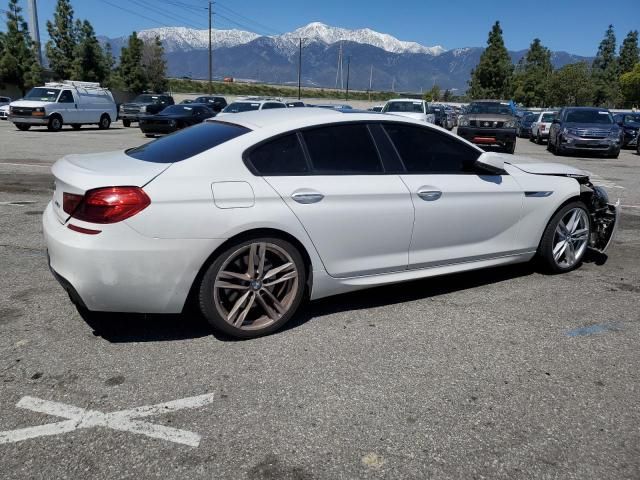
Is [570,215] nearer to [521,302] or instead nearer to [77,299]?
[521,302]

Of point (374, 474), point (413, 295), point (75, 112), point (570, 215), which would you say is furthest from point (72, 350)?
point (75, 112)

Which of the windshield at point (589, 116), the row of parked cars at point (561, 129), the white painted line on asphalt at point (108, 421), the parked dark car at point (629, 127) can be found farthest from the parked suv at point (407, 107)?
the white painted line on asphalt at point (108, 421)

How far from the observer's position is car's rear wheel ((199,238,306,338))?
11.6 feet

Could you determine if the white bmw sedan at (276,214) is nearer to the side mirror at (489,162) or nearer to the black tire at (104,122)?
the side mirror at (489,162)

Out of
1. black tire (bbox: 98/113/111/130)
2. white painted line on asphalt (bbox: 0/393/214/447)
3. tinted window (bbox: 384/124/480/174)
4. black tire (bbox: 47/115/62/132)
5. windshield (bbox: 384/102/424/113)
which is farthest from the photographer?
black tire (bbox: 98/113/111/130)

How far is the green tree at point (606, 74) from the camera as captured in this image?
79800 mm

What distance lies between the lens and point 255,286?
3695 millimetres

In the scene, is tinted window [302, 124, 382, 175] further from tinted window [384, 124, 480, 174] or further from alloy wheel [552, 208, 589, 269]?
alloy wheel [552, 208, 589, 269]

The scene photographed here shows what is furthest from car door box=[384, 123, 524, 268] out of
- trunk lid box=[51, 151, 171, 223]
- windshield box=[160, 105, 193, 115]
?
windshield box=[160, 105, 193, 115]

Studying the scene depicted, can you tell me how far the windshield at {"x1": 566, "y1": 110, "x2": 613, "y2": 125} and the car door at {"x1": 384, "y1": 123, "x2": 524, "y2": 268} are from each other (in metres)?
16.3

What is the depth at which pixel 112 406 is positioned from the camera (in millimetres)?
2906

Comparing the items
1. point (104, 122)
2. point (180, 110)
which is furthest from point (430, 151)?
point (104, 122)

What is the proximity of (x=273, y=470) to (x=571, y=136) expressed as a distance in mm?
18364

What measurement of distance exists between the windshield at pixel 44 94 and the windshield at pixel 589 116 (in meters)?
20.5
